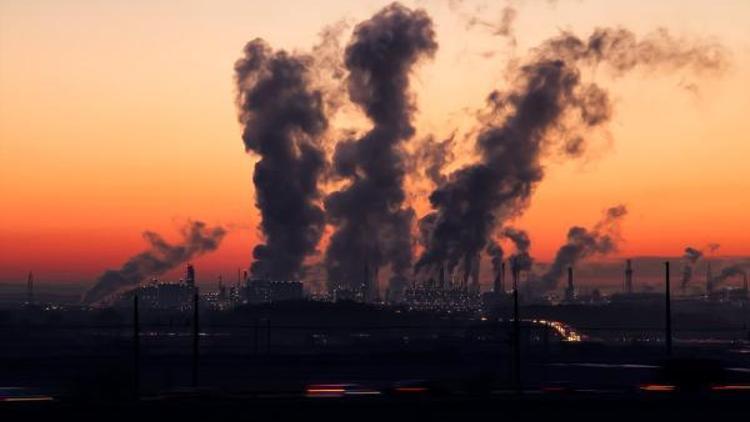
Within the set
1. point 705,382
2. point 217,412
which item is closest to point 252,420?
point 217,412

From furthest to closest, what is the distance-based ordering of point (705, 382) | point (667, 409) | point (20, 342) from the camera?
point (20, 342) → point (705, 382) → point (667, 409)

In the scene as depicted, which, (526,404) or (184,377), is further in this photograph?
(184,377)

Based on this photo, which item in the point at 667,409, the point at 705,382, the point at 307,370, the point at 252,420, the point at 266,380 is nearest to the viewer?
the point at 252,420

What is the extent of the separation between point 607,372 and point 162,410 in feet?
162

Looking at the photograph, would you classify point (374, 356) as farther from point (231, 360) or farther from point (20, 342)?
point (20, 342)

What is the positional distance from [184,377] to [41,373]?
933 cm

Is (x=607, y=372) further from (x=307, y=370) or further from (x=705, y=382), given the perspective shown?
(x=705, y=382)

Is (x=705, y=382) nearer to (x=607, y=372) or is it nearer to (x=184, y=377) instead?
(x=607, y=372)

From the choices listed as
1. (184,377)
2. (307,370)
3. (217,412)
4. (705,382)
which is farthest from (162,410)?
(307,370)

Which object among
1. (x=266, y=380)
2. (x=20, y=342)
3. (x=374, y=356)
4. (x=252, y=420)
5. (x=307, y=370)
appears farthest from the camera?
(x=20, y=342)

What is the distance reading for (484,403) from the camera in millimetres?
38438

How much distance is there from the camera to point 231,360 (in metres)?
97.0

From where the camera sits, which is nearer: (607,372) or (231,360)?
(607,372)

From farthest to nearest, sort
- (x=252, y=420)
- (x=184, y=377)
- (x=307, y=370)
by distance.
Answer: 1. (x=307, y=370)
2. (x=184, y=377)
3. (x=252, y=420)
